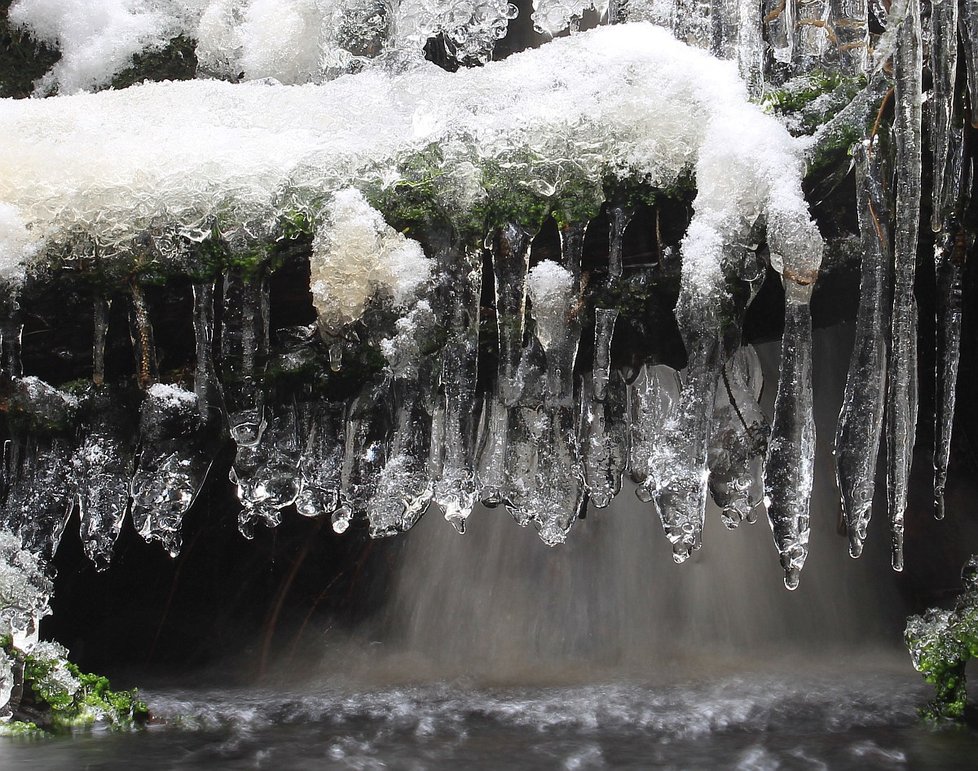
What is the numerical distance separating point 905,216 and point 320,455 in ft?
6.31

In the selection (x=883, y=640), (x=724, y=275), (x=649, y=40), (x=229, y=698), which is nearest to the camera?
(x=724, y=275)

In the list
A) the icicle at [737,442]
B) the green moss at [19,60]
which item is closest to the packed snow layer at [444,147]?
the icicle at [737,442]

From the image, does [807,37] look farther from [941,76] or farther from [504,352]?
[504,352]

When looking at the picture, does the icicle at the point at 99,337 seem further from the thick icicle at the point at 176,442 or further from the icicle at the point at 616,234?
the icicle at the point at 616,234

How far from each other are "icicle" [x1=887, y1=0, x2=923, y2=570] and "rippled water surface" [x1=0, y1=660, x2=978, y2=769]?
97 cm

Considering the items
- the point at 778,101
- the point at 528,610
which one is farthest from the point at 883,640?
the point at 778,101

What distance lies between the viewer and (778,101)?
2.64m

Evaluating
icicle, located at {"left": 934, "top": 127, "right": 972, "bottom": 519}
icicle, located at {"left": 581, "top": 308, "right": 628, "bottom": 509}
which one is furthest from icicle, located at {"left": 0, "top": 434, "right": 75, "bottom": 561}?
icicle, located at {"left": 934, "top": 127, "right": 972, "bottom": 519}

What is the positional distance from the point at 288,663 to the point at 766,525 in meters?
2.81

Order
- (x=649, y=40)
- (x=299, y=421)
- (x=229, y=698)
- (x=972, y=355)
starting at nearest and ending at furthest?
(x=649, y=40) < (x=299, y=421) < (x=972, y=355) < (x=229, y=698)

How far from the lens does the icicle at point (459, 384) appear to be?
110 inches

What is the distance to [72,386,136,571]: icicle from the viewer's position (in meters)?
3.12

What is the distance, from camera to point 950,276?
2.65m

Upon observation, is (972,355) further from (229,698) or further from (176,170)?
(229,698)
